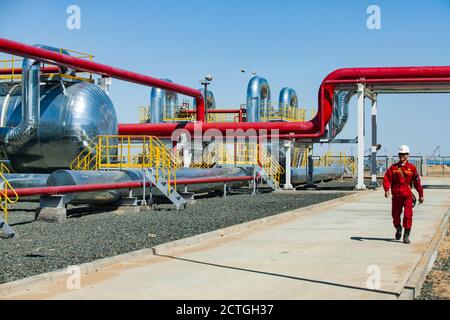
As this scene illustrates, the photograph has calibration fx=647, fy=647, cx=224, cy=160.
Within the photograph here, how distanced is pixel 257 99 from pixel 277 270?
3283 cm

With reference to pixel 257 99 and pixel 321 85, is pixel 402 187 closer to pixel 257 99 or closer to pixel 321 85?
pixel 321 85

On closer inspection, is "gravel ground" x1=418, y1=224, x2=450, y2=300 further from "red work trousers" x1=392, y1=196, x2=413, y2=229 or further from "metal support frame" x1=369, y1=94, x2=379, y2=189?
"metal support frame" x1=369, y1=94, x2=379, y2=189

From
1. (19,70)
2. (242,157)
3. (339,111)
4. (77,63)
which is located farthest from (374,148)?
(19,70)

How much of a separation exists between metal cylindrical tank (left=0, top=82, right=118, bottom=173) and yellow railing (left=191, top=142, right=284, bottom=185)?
10742mm

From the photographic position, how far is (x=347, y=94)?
31.7 metres

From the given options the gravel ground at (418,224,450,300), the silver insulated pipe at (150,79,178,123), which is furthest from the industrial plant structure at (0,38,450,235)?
the gravel ground at (418,224,450,300)

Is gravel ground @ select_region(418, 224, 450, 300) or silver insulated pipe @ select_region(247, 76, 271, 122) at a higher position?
silver insulated pipe @ select_region(247, 76, 271, 122)

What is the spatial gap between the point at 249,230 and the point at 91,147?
8.64 m

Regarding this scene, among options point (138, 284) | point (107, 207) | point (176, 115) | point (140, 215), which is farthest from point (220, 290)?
point (176, 115)

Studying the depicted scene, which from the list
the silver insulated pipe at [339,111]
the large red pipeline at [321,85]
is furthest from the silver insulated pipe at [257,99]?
the silver insulated pipe at [339,111]

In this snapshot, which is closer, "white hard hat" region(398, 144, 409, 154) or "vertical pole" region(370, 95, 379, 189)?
"white hard hat" region(398, 144, 409, 154)

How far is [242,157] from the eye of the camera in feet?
107

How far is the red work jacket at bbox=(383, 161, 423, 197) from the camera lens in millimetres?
10711

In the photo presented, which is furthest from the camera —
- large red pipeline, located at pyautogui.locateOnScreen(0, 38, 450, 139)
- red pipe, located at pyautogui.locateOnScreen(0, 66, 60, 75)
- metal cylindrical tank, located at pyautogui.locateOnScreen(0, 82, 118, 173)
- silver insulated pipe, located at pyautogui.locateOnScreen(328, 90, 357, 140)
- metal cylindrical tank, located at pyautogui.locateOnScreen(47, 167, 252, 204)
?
silver insulated pipe, located at pyautogui.locateOnScreen(328, 90, 357, 140)
